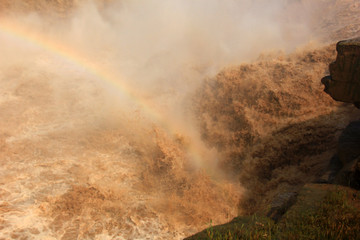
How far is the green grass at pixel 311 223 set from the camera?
228cm

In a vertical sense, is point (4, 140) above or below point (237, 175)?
above

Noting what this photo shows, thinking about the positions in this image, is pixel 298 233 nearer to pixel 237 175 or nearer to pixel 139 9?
pixel 237 175

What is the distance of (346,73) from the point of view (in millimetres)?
3301

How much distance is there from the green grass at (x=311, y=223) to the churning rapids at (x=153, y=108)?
131cm

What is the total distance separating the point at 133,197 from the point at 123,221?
0.66 m

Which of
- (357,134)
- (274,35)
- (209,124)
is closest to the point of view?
(357,134)

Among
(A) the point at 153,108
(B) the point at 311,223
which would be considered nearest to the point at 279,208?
(B) the point at 311,223

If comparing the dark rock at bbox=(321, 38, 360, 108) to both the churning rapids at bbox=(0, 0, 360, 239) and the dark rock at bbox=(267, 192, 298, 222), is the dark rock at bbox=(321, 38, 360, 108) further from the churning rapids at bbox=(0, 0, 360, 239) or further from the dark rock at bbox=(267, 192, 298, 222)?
the churning rapids at bbox=(0, 0, 360, 239)

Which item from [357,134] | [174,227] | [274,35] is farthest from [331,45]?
[174,227]

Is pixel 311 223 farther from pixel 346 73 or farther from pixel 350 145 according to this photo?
pixel 350 145

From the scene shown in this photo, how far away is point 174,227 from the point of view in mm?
4520

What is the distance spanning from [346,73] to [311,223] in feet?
6.16

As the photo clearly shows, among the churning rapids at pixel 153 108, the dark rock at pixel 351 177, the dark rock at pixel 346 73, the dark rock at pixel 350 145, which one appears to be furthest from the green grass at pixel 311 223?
the churning rapids at pixel 153 108

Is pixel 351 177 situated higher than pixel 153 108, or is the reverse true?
pixel 153 108
